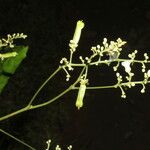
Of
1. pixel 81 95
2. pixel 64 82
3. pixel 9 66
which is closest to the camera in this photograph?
pixel 81 95

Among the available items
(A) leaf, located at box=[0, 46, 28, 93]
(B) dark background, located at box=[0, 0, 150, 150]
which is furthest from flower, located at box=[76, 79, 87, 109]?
(B) dark background, located at box=[0, 0, 150, 150]

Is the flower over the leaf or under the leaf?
under

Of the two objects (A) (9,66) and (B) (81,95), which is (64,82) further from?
(B) (81,95)

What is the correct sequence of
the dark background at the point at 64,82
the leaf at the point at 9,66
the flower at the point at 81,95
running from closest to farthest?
the flower at the point at 81,95, the leaf at the point at 9,66, the dark background at the point at 64,82

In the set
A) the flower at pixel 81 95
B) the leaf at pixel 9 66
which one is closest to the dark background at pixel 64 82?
the leaf at pixel 9 66

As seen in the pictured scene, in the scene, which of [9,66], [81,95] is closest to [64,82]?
[9,66]

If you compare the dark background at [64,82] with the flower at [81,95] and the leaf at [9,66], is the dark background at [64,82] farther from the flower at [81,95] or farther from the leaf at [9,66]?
the flower at [81,95]

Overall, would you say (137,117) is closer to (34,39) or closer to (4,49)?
(34,39)

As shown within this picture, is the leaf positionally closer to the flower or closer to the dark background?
the flower
